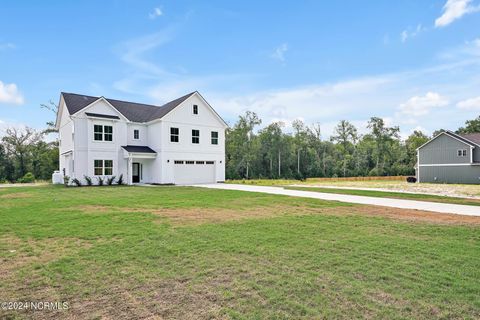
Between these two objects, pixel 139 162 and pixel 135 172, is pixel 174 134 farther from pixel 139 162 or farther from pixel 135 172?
pixel 135 172

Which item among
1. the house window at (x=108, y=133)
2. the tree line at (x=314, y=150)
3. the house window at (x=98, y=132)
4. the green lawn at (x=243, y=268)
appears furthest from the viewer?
the tree line at (x=314, y=150)

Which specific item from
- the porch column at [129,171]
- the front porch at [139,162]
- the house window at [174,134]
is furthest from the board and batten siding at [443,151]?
the porch column at [129,171]

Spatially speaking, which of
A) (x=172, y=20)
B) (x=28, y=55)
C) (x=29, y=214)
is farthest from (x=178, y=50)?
(x=29, y=214)

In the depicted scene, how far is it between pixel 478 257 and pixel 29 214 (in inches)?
444

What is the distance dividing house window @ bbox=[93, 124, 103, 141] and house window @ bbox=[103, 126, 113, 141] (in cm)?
26

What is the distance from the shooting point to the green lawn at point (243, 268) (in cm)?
329

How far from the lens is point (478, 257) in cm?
500

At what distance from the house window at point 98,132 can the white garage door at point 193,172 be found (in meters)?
6.21

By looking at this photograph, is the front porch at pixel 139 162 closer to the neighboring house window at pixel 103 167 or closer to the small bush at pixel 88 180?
the neighboring house window at pixel 103 167

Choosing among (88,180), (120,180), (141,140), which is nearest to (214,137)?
(141,140)

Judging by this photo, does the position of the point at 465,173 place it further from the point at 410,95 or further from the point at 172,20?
the point at 172,20

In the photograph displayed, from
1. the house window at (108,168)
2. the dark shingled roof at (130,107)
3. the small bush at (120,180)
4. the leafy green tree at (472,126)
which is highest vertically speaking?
the leafy green tree at (472,126)

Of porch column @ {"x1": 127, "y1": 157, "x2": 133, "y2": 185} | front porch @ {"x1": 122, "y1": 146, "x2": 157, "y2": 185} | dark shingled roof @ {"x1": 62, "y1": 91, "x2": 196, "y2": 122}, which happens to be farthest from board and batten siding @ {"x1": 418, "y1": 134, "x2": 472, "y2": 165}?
porch column @ {"x1": 127, "y1": 157, "x2": 133, "y2": 185}

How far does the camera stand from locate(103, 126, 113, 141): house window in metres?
24.4
